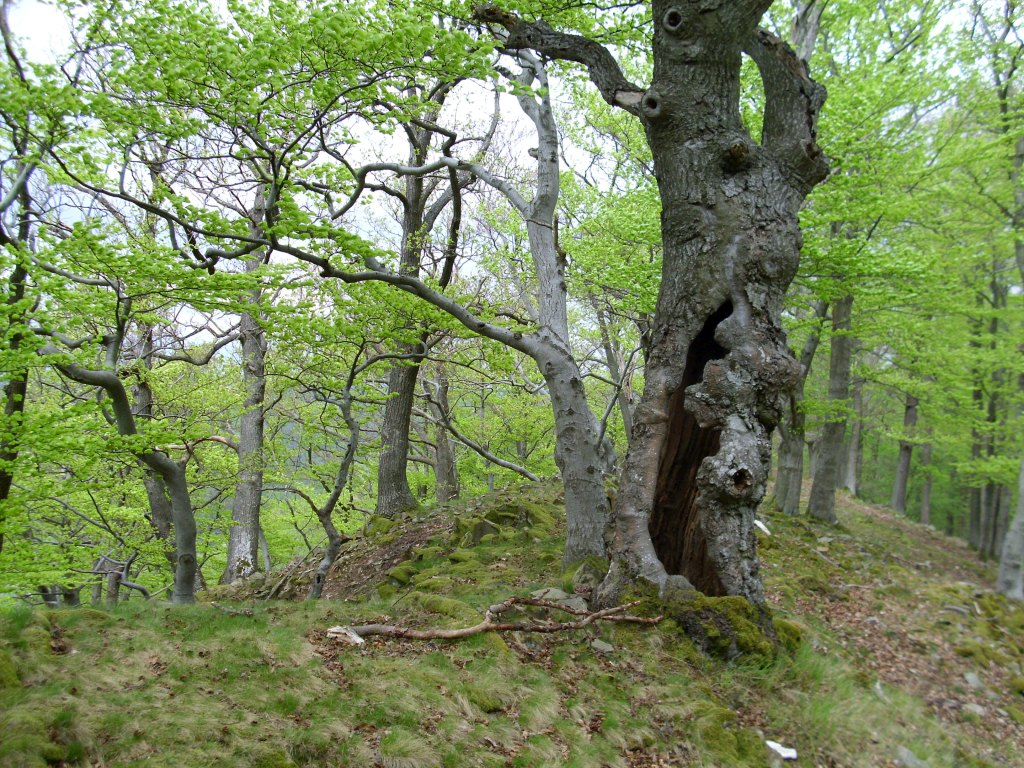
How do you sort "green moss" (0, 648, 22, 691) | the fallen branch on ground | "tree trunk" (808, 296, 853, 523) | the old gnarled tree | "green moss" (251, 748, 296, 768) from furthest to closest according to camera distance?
"tree trunk" (808, 296, 853, 523) → the old gnarled tree → the fallen branch on ground → "green moss" (0, 648, 22, 691) → "green moss" (251, 748, 296, 768)

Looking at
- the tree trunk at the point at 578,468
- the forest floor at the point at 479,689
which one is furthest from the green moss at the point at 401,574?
the tree trunk at the point at 578,468

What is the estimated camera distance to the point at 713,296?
17.4 ft

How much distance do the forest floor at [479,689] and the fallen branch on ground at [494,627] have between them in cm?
6

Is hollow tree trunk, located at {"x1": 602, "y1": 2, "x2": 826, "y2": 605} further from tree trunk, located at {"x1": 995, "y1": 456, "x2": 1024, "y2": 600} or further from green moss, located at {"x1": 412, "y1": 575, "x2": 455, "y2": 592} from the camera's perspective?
tree trunk, located at {"x1": 995, "y1": 456, "x2": 1024, "y2": 600}

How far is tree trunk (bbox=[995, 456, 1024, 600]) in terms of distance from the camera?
974cm

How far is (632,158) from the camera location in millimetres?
14133

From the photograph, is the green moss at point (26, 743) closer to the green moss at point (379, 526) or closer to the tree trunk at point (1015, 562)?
the green moss at point (379, 526)

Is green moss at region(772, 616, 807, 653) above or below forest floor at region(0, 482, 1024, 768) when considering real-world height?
above

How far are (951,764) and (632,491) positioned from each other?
3.34 m

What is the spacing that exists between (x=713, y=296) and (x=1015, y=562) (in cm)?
889

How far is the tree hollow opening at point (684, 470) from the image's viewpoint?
5422 mm

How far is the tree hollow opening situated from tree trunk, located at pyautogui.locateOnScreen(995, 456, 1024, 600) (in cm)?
800

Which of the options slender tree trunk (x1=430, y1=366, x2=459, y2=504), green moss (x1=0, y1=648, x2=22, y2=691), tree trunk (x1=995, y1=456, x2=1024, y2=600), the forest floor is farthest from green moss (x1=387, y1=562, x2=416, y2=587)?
tree trunk (x1=995, y1=456, x2=1024, y2=600)

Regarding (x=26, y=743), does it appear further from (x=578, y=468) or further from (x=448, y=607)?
Answer: (x=578, y=468)
